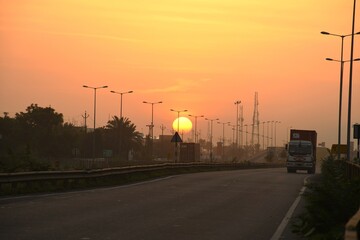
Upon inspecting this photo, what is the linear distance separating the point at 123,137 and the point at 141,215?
381 ft

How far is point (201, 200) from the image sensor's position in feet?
69.2

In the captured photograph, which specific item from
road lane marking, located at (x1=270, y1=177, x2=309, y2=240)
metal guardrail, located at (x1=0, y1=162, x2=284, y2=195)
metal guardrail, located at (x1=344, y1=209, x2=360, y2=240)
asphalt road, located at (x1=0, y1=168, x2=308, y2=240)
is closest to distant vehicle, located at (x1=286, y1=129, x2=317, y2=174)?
metal guardrail, located at (x1=0, y1=162, x2=284, y2=195)

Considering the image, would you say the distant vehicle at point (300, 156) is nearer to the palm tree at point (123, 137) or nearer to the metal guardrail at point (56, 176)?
the metal guardrail at point (56, 176)

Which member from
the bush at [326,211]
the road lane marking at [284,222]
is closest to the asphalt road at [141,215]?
the road lane marking at [284,222]

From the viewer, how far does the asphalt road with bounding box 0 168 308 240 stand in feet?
41.2

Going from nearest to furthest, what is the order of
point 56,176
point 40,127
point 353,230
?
point 353,230
point 56,176
point 40,127

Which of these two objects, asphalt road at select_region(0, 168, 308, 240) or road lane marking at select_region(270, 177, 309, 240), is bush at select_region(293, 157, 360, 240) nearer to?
road lane marking at select_region(270, 177, 309, 240)

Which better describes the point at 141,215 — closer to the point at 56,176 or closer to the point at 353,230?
the point at 56,176

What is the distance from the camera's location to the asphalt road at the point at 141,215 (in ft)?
41.2

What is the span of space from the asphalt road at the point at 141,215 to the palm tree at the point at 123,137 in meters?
109

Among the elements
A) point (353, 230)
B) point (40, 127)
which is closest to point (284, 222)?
point (353, 230)

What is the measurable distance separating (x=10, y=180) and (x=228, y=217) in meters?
7.95

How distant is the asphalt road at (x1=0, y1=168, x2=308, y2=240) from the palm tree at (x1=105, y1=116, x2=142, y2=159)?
10876 cm

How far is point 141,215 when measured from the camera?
1585 centimetres
